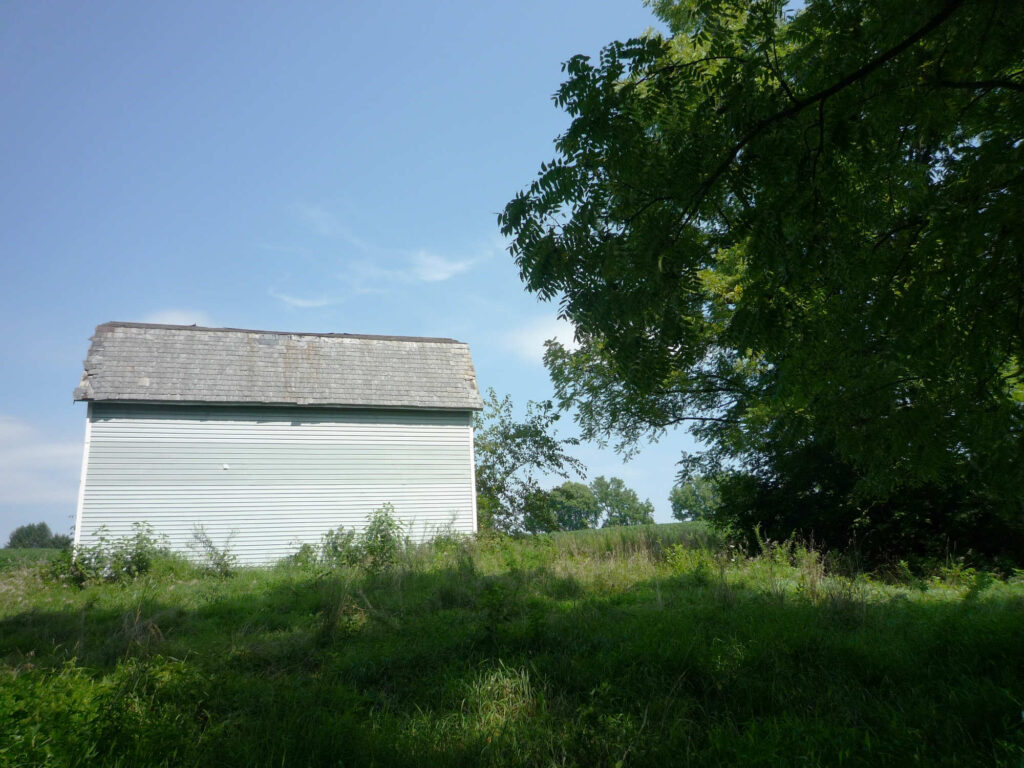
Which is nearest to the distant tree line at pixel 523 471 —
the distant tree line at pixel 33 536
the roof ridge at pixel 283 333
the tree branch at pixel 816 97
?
the roof ridge at pixel 283 333

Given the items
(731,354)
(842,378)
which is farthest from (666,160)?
(731,354)

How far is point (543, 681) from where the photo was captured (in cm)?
525

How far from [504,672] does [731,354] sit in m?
13.2

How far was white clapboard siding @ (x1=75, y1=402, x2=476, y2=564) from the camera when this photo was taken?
619 inches

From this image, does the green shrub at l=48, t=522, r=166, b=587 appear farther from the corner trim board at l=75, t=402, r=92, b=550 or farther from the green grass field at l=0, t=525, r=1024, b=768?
the green grass field at l=0, t=525, r=1024, b=768

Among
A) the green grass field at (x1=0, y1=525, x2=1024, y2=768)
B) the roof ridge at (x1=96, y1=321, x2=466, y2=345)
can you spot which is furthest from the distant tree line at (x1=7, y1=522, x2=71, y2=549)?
the green grass field at (x1=0, y1=525, x2=1024, y2=768)

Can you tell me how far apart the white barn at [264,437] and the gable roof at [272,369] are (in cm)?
4

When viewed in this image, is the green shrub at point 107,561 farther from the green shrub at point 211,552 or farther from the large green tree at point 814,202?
the large green tree at point 814,202

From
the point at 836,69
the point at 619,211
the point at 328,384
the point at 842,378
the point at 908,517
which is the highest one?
the point at 328,384

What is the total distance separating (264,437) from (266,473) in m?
0.99

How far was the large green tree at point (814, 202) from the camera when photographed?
15.8 ft

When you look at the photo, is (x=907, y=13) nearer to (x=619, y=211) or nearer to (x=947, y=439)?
(x=619, y=211)

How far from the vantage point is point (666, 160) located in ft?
16.5

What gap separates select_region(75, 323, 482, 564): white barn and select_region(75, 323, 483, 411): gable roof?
43mm
